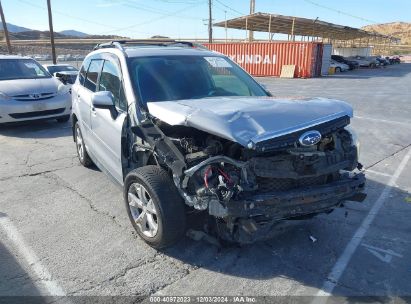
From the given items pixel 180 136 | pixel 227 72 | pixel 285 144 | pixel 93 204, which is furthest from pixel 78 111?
pixel 285 144

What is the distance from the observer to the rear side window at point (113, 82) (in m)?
4.15

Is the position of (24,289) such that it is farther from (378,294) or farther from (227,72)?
(227,72)

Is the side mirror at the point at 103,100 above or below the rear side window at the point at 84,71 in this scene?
below

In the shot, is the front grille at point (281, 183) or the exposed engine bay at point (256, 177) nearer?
the exposed engine bay at point (256, 177)

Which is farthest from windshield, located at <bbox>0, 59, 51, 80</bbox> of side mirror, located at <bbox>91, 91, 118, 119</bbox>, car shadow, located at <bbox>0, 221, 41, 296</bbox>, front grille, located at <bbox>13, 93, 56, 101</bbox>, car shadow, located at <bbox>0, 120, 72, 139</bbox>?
car shadow, located at <bbox>0, 221, 41, 296</bbox>

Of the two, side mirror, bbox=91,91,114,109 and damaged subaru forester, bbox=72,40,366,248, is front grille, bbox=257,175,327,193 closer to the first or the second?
damaged subaru forester, bbox=72,40,366,248

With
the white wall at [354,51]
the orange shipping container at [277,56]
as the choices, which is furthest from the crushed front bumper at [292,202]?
the white wall at [354,51]

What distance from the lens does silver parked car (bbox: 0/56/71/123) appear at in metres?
8.72

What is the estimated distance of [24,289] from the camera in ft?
10.1

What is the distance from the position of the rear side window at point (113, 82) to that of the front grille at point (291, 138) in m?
1.78

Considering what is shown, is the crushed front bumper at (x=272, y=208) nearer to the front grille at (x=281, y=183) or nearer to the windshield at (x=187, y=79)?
the front grille at (x=281, y=183)

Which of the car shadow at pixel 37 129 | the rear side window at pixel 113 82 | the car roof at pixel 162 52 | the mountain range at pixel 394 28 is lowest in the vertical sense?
the car shadow at pixel 37 129

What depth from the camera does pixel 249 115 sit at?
3158mm

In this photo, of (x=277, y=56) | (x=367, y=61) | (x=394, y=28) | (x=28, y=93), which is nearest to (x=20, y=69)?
(x=28, y=93)
